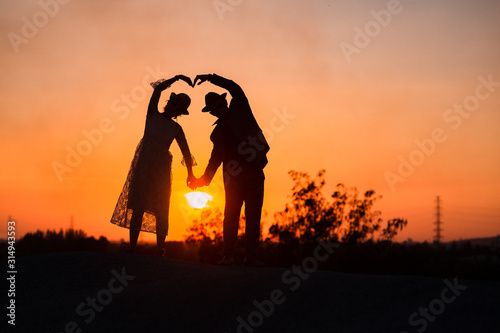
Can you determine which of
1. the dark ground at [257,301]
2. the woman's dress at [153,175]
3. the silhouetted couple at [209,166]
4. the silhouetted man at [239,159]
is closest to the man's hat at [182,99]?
the silhouetted couple at [209,166]

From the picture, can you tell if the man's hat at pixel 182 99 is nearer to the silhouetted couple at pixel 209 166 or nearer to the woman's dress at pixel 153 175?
the silhouetted couple at pixel 209 166

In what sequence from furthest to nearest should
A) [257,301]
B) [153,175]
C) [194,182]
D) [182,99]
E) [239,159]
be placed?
1. [194,182]
2. [182,99]
3. [153,175]
4. [239,159]
5. [257,301]

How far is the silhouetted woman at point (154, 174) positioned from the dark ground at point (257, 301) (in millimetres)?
2067

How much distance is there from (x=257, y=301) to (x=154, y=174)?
152 inches

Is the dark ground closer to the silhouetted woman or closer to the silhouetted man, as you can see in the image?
the silhouetted man

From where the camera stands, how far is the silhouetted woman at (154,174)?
966 cm

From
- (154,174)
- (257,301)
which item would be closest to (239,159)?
(154,174)

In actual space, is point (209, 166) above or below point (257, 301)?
above

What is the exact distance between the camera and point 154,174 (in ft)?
31.9

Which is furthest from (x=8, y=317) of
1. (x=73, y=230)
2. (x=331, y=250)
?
(x=73, y=230)

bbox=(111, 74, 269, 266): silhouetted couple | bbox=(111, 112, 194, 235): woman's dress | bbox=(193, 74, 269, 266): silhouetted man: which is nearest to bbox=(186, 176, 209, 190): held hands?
bbox=(111, 74, 269, 266): silhouetted couple

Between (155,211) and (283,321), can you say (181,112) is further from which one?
(283,321)

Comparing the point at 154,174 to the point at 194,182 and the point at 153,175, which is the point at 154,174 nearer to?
the point at 153,175

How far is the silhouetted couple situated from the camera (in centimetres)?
912
